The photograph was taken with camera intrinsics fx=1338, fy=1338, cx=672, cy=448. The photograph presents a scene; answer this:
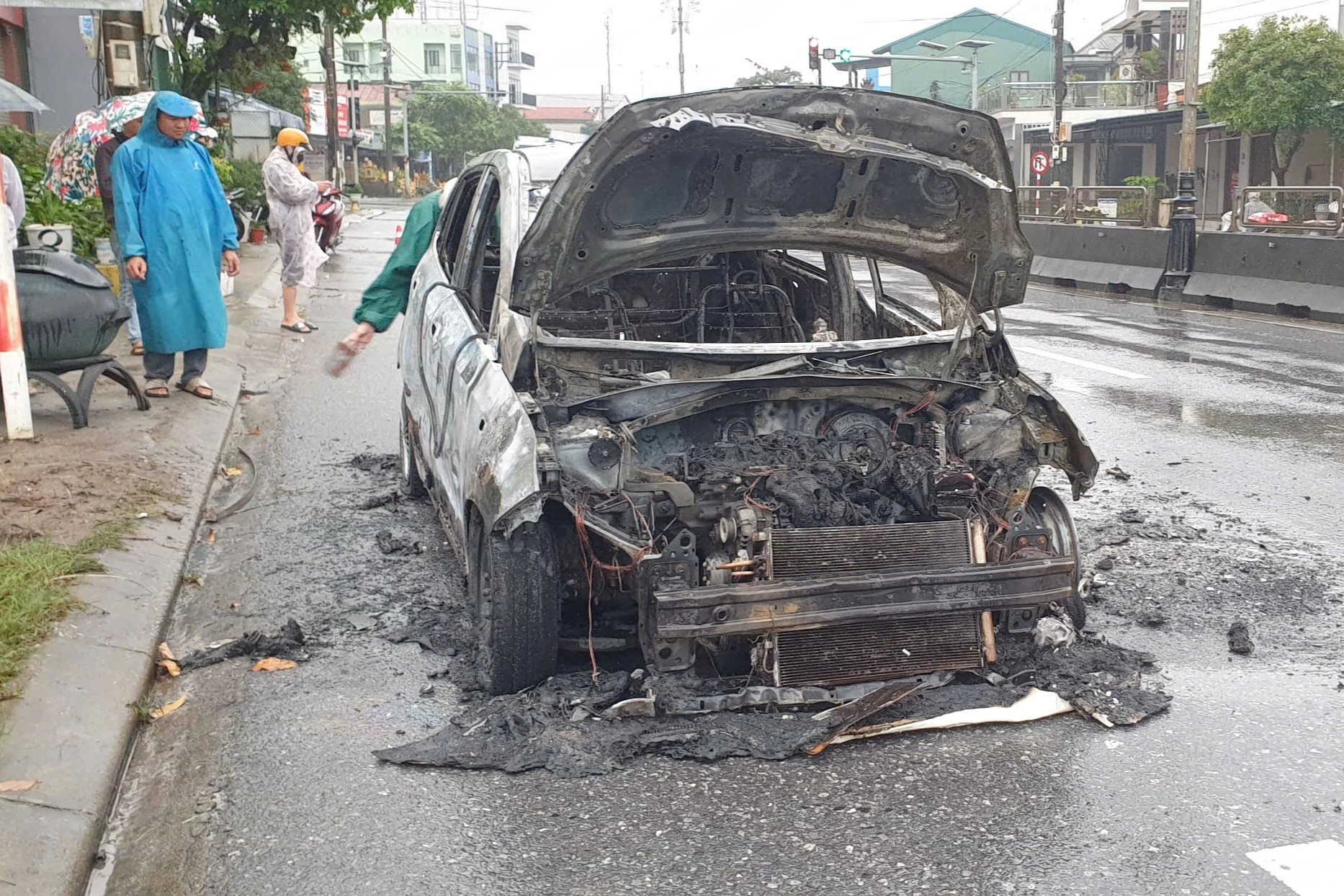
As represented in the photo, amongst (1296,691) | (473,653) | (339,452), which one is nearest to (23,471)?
(339,452)

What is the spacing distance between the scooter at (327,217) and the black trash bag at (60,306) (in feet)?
37.1

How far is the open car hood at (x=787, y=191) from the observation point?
4535mm

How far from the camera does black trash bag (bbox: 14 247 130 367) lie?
7.68 metres

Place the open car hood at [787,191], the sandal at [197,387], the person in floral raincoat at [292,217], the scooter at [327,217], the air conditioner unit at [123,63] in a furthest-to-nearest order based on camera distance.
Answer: the scooter at [327,217] → the person in floral raincoat at [292,217] → the air conditioner unit at [123,63] → the sandal at [197,387] → the open car hood at [787,191]

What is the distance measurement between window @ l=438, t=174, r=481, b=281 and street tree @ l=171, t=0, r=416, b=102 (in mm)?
14131

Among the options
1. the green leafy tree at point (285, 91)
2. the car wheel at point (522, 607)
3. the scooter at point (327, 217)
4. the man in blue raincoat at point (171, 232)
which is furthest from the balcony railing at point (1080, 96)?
the car wheel at point (522, 607)

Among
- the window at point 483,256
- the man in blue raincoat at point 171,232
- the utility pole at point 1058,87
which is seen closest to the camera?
the window at point 483,256

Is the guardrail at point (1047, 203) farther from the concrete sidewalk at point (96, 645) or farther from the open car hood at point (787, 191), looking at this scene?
the open car hood at point (787, 191)

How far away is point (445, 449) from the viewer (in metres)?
5.36

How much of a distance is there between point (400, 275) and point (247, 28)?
1517 centimetres

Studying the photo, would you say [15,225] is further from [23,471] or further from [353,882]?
[353,882]

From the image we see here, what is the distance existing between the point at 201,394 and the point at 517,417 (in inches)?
218

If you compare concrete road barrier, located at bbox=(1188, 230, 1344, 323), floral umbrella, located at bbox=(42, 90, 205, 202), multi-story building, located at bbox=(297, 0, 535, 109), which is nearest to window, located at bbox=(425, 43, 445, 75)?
multi-story building, located at bbox=(297, 0, 535, 109)

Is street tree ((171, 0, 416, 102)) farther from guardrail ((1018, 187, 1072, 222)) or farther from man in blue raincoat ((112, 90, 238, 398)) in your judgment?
man in blue raincoat ((112, 90, 238, 398))
